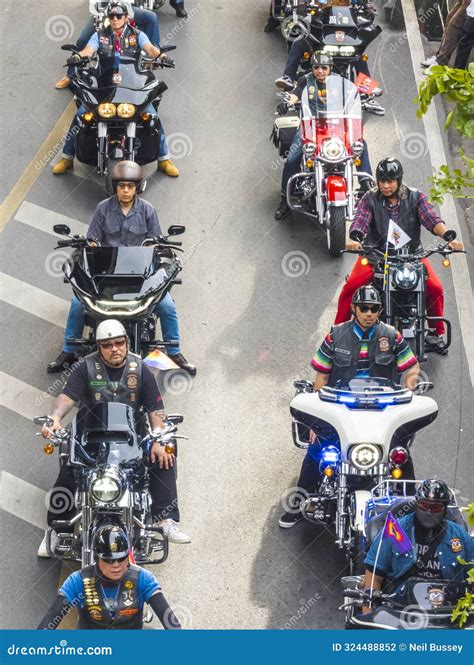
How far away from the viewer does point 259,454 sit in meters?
17.2

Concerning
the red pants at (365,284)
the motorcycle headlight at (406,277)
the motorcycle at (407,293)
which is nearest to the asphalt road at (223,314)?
the red pants at (365,284)

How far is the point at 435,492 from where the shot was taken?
13836 millimetres

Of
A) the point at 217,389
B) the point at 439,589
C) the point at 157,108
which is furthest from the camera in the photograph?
the point at 157,108

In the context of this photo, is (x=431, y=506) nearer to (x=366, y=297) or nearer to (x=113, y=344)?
(x=366, y=297)

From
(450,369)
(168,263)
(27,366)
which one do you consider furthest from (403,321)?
(27,366)

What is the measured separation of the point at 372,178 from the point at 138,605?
757 cm

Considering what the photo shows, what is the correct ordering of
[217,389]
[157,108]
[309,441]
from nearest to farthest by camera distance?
[309,441] < [217,389] < [157,108]

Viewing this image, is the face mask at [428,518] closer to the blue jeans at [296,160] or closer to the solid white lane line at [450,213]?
the solid white lane line at [450,213]

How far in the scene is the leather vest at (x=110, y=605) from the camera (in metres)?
13.8

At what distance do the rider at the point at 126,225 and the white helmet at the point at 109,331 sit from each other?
2.25 metres

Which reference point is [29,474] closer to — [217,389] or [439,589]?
[217,389]

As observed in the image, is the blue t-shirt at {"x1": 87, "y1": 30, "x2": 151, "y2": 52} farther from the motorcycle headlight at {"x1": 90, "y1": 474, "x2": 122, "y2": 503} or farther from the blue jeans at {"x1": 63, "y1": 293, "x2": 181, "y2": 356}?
the motorcycle headlight at {"x1": 90, "y1": 474, "x2": 122, "y2": 503}

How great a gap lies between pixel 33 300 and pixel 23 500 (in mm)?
3379

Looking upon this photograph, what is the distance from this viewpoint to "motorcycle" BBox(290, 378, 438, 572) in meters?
14.8
